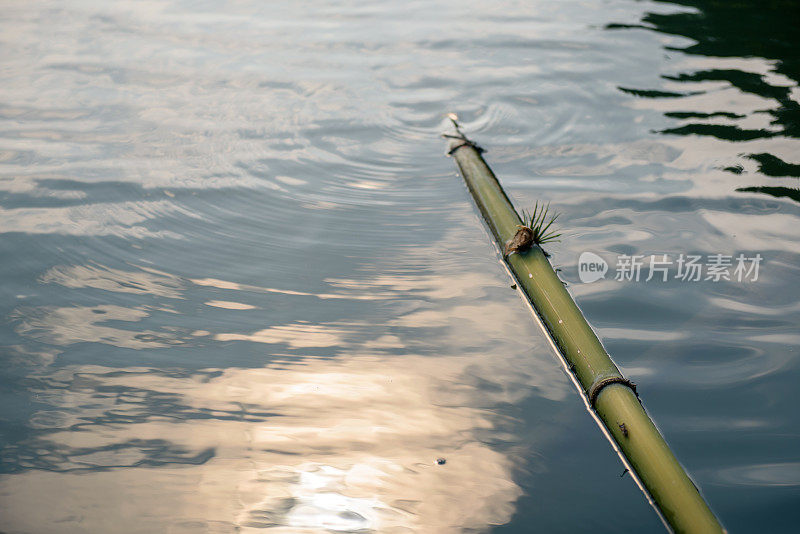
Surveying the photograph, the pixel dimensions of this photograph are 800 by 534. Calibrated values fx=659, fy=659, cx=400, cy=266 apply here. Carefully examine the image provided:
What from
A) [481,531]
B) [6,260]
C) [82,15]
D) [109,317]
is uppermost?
[82,15]

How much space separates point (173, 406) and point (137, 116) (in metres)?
1.83

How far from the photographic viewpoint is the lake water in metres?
1.47

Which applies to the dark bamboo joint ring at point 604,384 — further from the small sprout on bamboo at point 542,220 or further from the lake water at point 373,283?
the small sprout on bamboo at point 542,220

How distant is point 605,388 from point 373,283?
81cm

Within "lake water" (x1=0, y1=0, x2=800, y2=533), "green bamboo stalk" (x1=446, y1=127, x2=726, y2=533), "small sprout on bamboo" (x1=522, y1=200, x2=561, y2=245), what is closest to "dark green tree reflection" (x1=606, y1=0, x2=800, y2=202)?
"lake water" (x1=0, y1=0, x2=800, y2=533)

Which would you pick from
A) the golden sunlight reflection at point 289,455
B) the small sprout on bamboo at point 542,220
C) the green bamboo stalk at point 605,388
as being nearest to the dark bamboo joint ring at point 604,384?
the green bamboo stalk at point 605,388

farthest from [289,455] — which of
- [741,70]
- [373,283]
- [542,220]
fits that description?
[741,70]

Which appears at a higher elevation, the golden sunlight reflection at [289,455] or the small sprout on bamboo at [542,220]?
the small sprout on bamboo at [542,220]

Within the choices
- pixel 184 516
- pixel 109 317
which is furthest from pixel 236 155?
pixel 184 516

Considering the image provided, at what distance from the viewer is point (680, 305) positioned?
75.5 inches

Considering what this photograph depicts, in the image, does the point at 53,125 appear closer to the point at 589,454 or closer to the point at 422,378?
the point at 422,378

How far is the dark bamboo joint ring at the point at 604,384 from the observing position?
153cm

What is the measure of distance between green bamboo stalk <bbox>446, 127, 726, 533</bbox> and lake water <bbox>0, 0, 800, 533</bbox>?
7 centimetres

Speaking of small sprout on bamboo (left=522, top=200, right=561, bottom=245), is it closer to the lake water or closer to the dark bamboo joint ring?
the lake water
